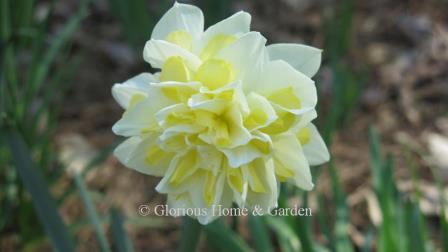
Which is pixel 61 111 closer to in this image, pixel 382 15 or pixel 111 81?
pixel 111 81

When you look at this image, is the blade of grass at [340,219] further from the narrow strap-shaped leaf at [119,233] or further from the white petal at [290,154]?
the white petal at [290,154]

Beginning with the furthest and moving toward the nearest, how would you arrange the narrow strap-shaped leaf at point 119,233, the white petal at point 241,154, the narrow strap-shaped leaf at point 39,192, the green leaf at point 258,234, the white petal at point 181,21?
the green leaf at point 258,234 < the narrow strap-shaped leaf at point 119,233 < the narrow strap-shaped leaf at point 39,192 < the white petal at point 181,21 < the white petal at point 241,154

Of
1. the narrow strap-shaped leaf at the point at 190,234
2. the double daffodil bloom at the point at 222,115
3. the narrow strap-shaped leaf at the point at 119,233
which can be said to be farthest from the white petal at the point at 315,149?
the narrow strap-shaped leaf at the point at 119,233

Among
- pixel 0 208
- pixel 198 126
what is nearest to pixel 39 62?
pixel 0 208

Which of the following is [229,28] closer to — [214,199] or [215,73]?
[215,73]

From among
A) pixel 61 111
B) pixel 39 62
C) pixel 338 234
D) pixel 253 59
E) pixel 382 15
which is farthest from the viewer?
pixel 382 15

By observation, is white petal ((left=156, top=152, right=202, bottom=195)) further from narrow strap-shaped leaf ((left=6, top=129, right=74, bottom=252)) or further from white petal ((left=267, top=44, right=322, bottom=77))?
narrow strap-shaped leaf ((left=6, top=129, right=74, bottom=252))

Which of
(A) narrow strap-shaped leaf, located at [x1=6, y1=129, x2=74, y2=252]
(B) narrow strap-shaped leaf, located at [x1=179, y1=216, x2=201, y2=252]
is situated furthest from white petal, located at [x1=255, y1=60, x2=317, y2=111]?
(A) narrow strap-shaped leaf, located at [x1=6, y1=129, x2=74, y2=252]

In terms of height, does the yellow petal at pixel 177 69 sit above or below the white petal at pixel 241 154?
above

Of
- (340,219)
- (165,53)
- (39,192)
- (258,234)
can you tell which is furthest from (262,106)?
(340,219)
